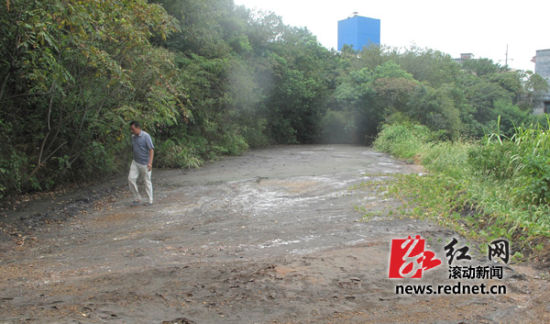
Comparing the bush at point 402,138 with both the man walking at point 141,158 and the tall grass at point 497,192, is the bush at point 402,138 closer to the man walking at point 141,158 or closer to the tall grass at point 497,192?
the tall grass at point 497,192

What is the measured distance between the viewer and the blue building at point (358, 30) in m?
45.7

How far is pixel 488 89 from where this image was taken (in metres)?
36.6

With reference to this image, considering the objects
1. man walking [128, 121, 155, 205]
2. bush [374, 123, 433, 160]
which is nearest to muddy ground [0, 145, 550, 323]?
man walking [128, 121, 155, 205]

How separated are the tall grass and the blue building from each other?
36.9 metres

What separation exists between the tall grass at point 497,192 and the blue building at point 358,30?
3694 cm

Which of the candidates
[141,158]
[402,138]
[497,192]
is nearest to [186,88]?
[141,158]

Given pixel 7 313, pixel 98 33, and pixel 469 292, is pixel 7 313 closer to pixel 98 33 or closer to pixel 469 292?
pixel 469 292

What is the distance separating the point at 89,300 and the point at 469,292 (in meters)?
3.45

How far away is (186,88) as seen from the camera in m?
14.7

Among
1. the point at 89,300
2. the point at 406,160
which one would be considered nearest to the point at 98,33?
the point at 89,300

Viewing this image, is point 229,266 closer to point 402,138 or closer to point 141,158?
point 141,158

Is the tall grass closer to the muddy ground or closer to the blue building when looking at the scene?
the muddy ground

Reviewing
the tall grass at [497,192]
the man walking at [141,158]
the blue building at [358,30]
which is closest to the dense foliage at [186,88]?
the tall grass at [497,192]

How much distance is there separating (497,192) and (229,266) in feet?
15.9
